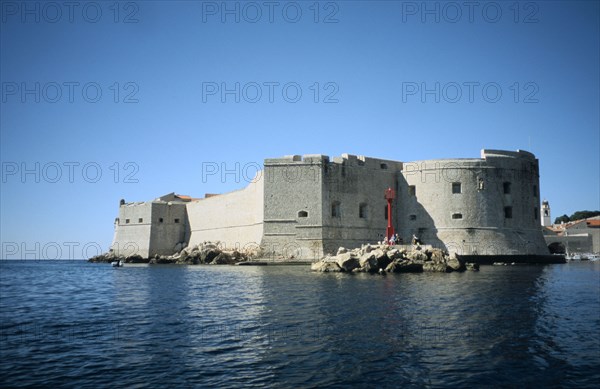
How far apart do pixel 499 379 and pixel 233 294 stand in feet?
28.2

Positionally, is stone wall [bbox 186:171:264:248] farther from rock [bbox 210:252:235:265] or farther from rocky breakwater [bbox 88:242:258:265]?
rock [bbox 210:252:235:265]

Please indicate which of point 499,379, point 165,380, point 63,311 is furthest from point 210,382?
point 63,311

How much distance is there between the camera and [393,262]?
→ 65.8 feet

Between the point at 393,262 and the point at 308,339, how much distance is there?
44.1 feet

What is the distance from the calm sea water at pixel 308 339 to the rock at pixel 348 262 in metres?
7.39

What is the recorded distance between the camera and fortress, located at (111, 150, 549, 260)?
26375mm

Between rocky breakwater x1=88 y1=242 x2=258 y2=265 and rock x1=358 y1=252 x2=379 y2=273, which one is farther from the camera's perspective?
rocky breakwater x1=88 y1=242 x2=258 y2=265

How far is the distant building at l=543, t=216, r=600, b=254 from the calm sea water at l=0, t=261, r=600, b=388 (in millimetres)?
34343

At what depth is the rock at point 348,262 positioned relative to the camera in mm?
20188

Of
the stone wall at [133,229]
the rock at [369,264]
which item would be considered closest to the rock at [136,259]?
the stone wall at [133,229]

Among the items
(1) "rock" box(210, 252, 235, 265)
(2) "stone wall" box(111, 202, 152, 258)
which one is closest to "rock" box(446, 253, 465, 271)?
(1) "rock" box(210, 252, 235, 265)

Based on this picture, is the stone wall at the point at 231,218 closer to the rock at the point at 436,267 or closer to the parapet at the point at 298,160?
the parapet at the point at 298,160

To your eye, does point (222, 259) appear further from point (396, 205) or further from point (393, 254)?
point (393, 254)

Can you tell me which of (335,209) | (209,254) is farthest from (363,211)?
(209,254)
